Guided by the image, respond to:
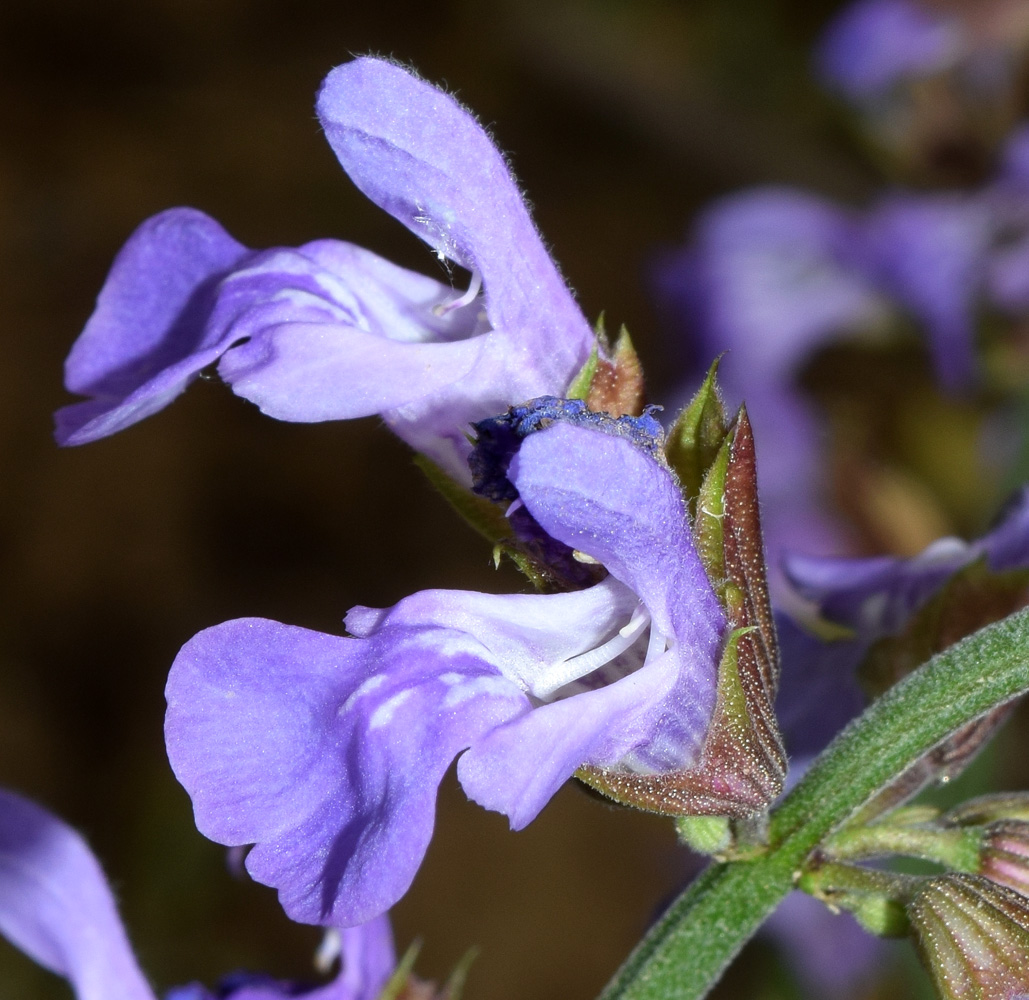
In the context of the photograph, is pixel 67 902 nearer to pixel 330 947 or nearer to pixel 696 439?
pixel 330 947

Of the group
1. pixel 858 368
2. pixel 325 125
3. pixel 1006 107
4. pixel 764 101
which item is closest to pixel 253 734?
pixel 325 125

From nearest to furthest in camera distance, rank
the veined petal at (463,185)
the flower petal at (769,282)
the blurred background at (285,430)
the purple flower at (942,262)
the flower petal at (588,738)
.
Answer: the flower petal at (588,738)
the veined petal at (463,185)
the purple flower at (942,262)
the flower petal at (769,282)
the blurred background at (285,430)

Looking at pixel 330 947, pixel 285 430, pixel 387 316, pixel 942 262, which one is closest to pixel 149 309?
pixel 387 316

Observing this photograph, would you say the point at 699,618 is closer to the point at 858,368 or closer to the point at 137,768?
the point at 858,368

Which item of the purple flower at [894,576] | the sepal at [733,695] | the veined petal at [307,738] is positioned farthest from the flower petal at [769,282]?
the veined petal at [307,738]

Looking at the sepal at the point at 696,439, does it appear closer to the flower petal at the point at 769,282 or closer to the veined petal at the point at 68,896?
the veined petal at the point at 68,896

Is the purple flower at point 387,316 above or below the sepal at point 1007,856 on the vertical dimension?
above

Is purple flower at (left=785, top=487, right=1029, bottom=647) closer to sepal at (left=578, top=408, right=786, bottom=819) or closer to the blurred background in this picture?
sepal at (left=578, top=408, right=786, bottom=819)
